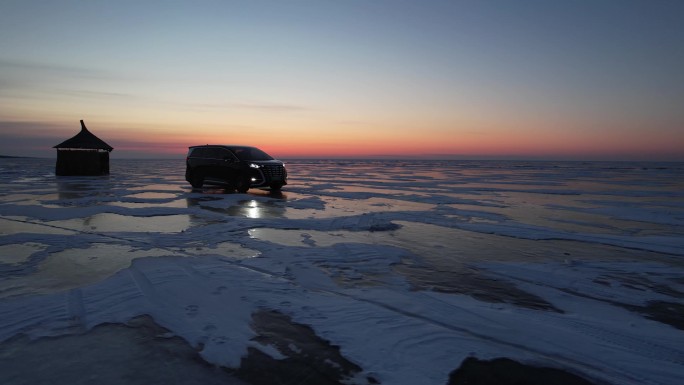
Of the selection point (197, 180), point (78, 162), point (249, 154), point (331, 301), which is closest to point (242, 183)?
point (249, 154)

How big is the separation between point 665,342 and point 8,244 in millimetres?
9125

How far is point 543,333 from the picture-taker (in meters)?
3.49

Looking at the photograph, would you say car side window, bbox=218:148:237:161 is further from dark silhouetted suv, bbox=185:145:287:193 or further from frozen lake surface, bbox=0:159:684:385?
frozen lake surface, bbox=0:159:684:385

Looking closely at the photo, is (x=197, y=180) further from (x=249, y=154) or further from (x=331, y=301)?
(x=331, y=301)

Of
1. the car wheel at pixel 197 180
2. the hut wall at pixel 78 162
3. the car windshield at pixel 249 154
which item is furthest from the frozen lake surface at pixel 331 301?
the hut wall at pixel 78 162

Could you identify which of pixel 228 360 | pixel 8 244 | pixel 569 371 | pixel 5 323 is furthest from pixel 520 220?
pixel 8 244

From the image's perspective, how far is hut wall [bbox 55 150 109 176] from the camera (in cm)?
2617

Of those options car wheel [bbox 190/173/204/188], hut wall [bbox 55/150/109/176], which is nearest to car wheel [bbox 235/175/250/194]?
car wheel [bbox 190/173/204/188]

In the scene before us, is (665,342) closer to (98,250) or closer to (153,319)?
(153,319)

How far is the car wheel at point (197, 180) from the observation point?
17.6 m

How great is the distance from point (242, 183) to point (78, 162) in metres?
17.8

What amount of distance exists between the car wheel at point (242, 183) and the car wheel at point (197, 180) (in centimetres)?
254

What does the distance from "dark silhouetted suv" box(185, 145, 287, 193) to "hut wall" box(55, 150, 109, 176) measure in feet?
45.1

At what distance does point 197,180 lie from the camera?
17.7 m
